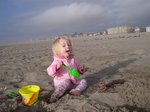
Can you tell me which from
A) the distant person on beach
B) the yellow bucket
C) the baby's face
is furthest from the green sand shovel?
the yellow bucket

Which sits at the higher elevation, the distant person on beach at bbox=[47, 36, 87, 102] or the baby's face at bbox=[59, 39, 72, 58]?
the baby's face at bbox=[59, 39, 72, 58]

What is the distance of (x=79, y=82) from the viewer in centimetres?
376

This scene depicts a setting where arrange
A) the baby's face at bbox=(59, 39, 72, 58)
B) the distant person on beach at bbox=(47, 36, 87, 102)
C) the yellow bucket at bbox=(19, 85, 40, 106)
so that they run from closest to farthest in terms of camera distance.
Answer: the yellow bucket at bbox=(19, 85, 40, 106), the distant person on beach at bbox=(47, 36, 87, 102), the baby's face at bbox=(59, 39, 72, 58)

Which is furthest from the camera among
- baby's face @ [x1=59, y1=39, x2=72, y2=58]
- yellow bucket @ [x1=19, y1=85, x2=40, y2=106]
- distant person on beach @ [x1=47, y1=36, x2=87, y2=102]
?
baby's face @ [x1=59, y1=39, x2=72, y2=58]

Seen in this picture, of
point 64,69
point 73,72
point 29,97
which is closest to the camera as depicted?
point 29,97

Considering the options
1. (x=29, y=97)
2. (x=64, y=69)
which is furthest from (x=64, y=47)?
(x=29, y=97)

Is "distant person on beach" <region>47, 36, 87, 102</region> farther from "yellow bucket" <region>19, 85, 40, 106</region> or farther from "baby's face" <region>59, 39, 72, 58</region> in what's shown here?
"yellow bucket" <region>19, 85, 40, 106</region>

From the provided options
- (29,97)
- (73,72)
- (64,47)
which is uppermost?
(64,47)

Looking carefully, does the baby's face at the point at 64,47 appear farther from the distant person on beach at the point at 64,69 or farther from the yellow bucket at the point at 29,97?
the yellow bucket at the point at 29,97

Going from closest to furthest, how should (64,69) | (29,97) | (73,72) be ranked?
(29,97), (73,72), (64,69)

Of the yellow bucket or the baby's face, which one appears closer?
the yellow bucket

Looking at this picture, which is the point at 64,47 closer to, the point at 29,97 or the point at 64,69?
the point at 64,69

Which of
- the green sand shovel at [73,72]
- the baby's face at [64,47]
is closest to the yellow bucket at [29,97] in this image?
the green sand shovel at [73,72]

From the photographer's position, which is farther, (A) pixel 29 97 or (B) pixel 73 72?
(B) pixel 73 72
